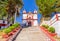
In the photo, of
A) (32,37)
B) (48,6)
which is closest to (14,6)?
(48,6)

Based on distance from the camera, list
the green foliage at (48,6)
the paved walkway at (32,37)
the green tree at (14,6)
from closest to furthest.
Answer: the paved walkway at (32,37) < the green foliage at (48,6) < the green tree at (14,6)

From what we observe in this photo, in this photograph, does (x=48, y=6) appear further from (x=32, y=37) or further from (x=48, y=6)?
(x=32, y=37)

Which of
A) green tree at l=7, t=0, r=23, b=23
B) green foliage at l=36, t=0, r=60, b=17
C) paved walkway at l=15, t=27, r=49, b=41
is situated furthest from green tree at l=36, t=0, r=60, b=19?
paved walkway at l=15, t=27, r=49, b=41

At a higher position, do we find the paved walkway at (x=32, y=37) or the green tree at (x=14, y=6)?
the green tree at (x=14, y=6)

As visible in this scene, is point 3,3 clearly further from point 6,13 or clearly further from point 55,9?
point 55,9

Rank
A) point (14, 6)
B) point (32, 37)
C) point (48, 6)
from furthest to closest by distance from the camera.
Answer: point (14, 6), point (48, 6), point (32, 37)

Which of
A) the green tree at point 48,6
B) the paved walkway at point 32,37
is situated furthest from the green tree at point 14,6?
the paved walkway at point 32,37

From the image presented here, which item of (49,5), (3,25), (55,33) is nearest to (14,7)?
(3,25)

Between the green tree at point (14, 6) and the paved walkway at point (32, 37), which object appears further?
the green tree at point (14, 6)

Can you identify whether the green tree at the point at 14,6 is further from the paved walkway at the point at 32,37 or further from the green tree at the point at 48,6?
the paved walkway at the point at 32,37

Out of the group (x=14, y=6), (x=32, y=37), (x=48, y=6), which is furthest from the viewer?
(x=14, y=6)

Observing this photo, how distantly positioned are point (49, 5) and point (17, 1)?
24.4ft

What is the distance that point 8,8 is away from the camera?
41344 mm

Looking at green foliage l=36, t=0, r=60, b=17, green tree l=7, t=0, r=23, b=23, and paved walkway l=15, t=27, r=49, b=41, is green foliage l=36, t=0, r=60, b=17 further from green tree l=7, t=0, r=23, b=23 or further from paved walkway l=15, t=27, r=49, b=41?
paved walkway l=15, t=27, r=49, b=41
